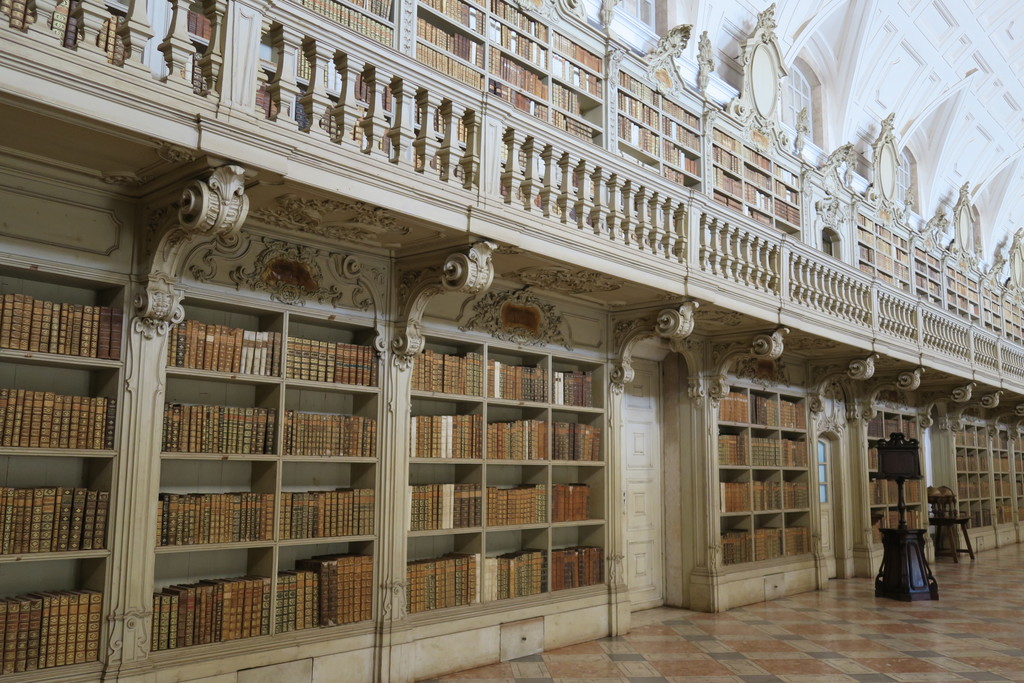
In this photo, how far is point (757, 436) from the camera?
31.3 ft

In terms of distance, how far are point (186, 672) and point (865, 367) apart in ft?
24.8

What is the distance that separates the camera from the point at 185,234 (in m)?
4.11

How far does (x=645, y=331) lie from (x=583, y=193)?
5.91 ft

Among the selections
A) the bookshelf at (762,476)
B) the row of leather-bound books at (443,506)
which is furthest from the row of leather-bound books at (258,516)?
the bookshelf at (762,476)

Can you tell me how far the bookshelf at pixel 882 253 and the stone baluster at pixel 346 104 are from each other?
364 inches

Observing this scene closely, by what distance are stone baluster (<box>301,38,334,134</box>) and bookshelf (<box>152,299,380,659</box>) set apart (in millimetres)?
1269

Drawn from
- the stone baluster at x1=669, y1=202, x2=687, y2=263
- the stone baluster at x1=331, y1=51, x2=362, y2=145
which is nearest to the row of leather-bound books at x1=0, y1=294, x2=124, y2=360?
the stone baluster at x1=331, y1=51, x2=362, y2=145

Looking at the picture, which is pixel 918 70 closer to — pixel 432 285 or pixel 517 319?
pixel 517 319

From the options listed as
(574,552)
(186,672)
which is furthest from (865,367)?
(186,672)

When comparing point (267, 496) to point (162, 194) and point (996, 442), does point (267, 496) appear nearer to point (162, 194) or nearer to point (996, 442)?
point (162, 194)

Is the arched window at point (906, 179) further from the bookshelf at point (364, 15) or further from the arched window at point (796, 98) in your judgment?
the bookshelf at point (364, 15)

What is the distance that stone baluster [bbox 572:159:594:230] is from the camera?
5470mm

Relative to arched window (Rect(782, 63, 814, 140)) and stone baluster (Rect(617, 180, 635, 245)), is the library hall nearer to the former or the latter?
stone baluster (Rect(617, 180, 635, 245))

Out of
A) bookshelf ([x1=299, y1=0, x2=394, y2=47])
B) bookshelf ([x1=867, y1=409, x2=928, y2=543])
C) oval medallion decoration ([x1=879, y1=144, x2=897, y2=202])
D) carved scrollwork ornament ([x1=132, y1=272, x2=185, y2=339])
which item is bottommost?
bookshelf ([x1=867, y1=409, x2=928, y2=543])
